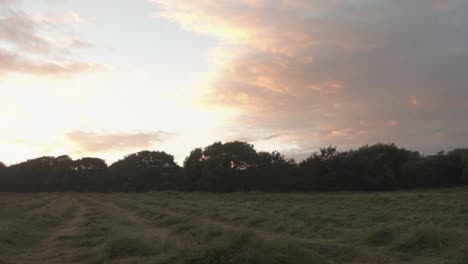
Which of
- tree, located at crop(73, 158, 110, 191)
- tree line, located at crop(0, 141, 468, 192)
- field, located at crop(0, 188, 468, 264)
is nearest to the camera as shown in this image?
field, located at crop(0, 188, 468, 264)

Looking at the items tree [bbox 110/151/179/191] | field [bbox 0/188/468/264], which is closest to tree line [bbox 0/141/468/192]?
tree [bbox 110/151/179/191]

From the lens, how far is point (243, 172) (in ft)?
265

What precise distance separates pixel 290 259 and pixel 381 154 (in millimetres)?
66862

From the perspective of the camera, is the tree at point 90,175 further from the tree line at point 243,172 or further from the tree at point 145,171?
the tree at point 145,171

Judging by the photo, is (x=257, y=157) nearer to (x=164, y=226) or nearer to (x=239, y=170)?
(x=239, y=170)

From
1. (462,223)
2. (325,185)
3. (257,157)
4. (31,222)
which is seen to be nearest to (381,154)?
(325,185)

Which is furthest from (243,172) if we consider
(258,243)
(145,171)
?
(258,243)

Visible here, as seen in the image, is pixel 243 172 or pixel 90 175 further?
pixel 90 175

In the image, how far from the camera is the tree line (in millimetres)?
67312

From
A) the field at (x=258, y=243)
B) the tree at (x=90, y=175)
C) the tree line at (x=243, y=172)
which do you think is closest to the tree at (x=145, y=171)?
the tree line at (x=243, y=172)

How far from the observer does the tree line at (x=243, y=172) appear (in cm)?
6731

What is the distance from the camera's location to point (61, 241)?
1634 centimetres

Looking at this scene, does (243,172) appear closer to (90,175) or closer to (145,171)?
(145,171)

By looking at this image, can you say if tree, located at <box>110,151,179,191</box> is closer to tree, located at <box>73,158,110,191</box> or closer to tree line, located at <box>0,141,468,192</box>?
tree line, located at <box>0,141,468,192</box>
